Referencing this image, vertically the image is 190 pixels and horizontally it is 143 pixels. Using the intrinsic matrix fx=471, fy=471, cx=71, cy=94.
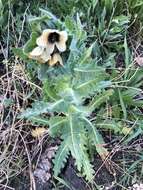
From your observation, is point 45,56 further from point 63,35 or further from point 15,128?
point 15,128

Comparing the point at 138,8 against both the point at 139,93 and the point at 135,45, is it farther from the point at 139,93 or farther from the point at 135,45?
the point at 139,93

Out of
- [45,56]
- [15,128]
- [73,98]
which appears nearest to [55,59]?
[45,56]

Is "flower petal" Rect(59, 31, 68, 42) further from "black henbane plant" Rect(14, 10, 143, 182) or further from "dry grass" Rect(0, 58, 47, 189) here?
"dry grass" Rect(0, 58, 47, 189)

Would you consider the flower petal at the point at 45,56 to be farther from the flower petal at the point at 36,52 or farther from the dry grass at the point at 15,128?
the dry grass at the point at 15,128

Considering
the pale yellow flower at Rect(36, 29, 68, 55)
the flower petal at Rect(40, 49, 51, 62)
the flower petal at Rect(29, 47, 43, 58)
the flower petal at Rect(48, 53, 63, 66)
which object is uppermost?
the pale yellow flower at Rect(36, 29, 68, 55)

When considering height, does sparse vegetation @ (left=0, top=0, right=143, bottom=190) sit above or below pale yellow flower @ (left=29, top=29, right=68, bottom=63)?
below

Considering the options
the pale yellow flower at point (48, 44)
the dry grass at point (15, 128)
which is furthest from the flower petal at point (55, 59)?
the dry grass at point (15, 128)

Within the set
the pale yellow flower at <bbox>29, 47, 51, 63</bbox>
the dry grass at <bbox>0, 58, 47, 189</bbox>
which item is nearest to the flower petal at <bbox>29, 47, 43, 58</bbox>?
the pale yellow flower at <bbox>29, 47, 51, 63</bbox>

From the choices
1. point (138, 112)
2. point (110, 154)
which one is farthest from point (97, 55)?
point (110, 154)
